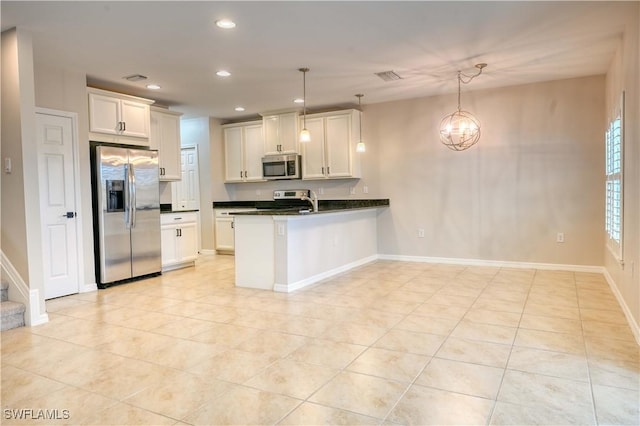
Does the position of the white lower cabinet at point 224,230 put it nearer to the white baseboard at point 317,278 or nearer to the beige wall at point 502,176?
the white baseboard at point 317,278

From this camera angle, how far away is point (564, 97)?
209 inches

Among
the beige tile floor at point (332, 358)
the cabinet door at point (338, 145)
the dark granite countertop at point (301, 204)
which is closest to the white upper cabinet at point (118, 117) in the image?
the beige tile floor at point (332, 358)

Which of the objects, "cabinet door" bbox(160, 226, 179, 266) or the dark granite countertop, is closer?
"cabinet door" bbox(160, 226, 179, 266)

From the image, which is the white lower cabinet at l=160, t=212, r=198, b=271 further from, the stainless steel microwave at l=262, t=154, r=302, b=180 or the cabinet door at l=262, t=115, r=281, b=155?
the cabinet door at l=262, t=115, r=281, b=155

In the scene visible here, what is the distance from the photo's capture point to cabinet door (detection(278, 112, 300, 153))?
6941 mm

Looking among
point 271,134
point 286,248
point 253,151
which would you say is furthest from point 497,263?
point 253,151

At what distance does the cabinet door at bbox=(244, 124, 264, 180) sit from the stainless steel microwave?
25cm

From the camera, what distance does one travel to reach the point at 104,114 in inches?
195

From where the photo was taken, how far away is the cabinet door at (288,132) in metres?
6.94

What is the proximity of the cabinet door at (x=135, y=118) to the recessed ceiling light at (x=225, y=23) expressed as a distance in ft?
8.03

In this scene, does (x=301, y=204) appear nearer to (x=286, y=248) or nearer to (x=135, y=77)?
(x=286, y=248)

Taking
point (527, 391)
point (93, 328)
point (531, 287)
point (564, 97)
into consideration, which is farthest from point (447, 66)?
point (93, 328)

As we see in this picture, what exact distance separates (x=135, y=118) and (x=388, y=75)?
329 centimetres

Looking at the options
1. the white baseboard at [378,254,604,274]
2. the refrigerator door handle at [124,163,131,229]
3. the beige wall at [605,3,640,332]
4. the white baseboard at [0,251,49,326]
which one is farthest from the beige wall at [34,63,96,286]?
the beige wall at [605,3,640,332]
